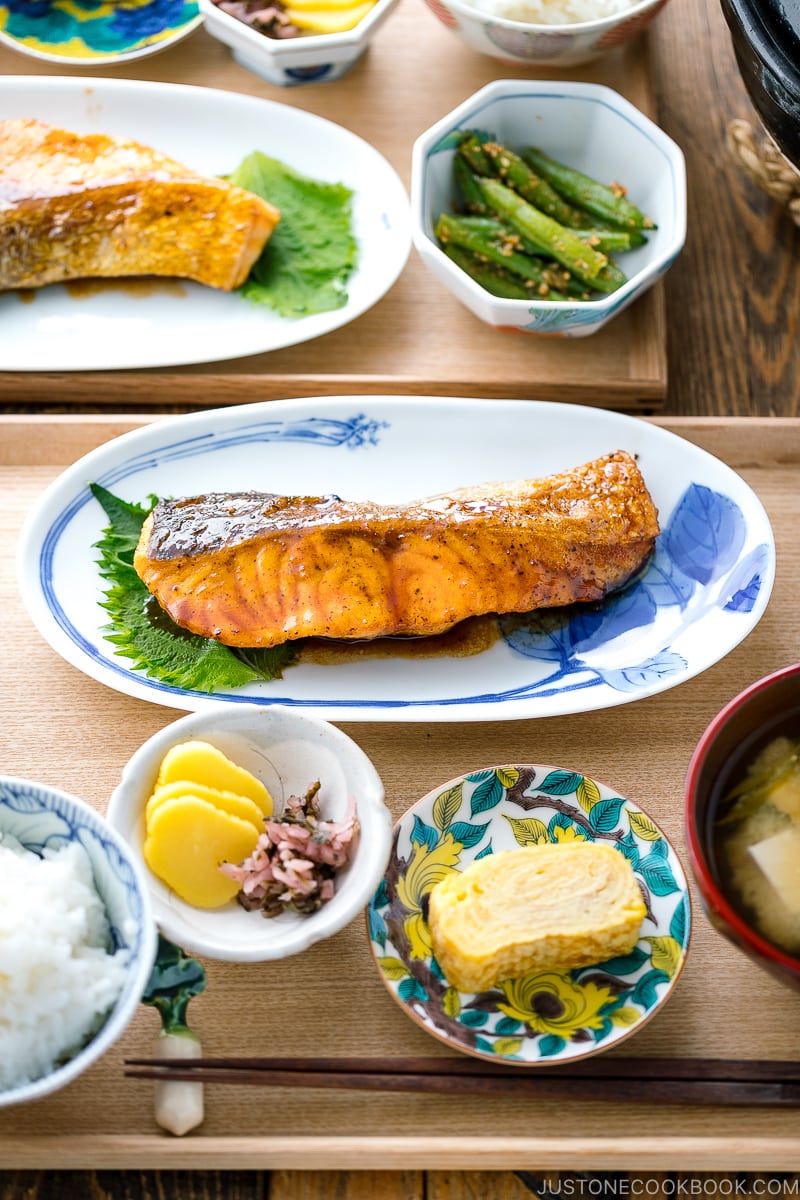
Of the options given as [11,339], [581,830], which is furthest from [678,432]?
[11,339]

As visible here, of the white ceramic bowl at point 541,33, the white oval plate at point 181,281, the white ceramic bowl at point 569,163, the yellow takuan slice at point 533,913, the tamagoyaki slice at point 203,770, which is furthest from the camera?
the white ceramic bowl at point 541,33

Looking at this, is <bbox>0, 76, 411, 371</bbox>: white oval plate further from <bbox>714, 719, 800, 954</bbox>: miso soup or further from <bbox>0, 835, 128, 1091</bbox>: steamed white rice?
<bbox>714, 719, 800, 954</bbox>: miso soup

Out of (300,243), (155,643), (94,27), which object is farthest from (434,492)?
(94,27)

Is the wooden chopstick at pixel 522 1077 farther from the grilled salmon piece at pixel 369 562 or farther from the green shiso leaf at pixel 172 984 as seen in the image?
the grilled salmon piece at pixel 369 562

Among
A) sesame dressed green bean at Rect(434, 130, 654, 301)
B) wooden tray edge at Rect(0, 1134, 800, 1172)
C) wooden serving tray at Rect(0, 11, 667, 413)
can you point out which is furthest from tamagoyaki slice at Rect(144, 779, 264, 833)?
sesame dressed green bean at Rect(434, 130, 654, 301)

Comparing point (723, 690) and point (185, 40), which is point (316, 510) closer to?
point (723, 690)

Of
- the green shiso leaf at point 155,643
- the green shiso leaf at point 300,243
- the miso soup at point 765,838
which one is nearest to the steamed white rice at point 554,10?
the green shiso leaf at point 300,243
